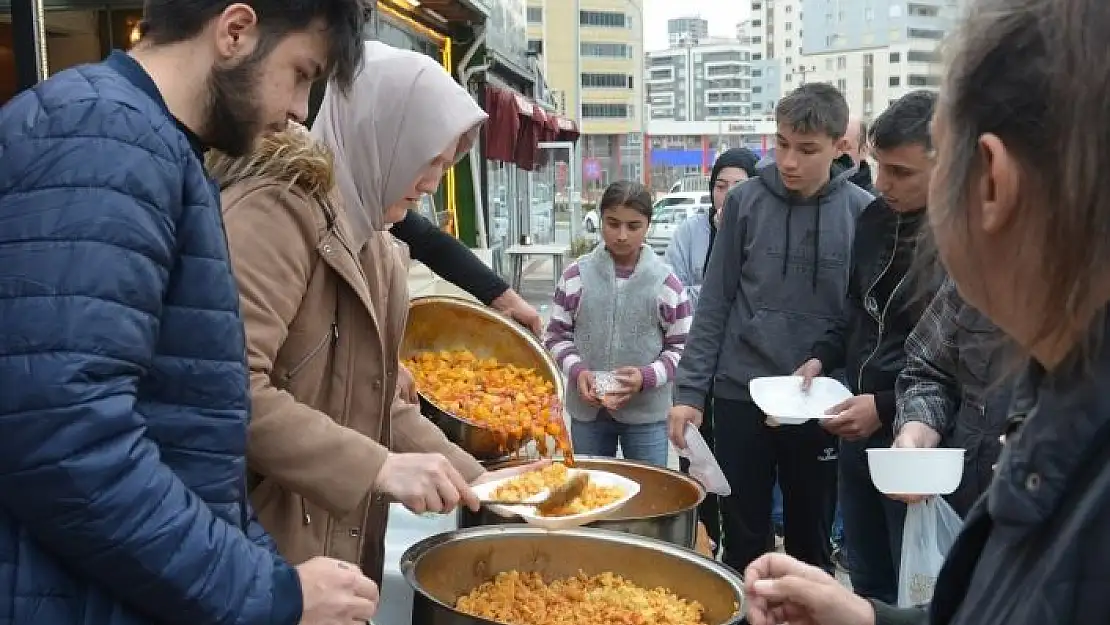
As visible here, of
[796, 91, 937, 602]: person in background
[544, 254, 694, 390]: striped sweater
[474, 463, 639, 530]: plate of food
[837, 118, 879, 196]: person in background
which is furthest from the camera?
[837, 118, 879, 196]: person in background

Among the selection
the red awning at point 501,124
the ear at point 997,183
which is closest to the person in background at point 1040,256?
the ear at point 997,183

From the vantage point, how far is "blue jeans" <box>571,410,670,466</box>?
4164 millimetres

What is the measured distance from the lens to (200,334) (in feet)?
3.99

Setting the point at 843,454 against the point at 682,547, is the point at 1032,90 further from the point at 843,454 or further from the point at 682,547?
the point at 843,454

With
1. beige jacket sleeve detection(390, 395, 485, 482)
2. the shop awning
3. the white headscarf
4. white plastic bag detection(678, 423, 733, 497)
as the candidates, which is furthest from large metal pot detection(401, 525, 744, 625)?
the shop awning

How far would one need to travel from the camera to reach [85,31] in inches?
172

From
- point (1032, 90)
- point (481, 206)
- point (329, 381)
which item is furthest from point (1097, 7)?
point (481, 206)

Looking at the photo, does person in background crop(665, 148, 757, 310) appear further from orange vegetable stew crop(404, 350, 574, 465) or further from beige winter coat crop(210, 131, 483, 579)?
beige winter coat crop(210, 131, 483, 579)

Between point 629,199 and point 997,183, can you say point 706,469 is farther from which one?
point 997,183

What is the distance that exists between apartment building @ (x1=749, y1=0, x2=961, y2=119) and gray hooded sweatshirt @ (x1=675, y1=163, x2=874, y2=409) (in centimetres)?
44

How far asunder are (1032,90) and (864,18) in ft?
81.0

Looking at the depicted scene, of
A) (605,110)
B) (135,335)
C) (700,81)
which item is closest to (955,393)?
(135,335)

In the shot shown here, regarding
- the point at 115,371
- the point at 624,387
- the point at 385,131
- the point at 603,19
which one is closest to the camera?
the point at 115,371

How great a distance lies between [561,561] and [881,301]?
4.64 feet
